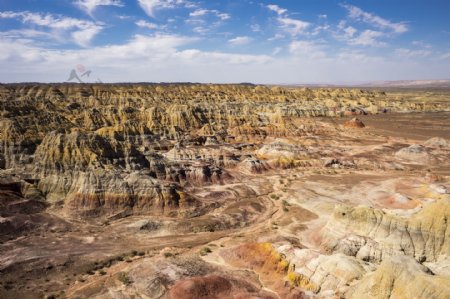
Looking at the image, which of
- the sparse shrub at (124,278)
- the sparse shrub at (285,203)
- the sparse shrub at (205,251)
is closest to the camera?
the sparse shrub at (124,278)

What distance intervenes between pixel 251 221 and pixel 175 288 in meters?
19.8

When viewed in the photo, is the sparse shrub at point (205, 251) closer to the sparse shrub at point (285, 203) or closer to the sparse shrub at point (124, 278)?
the sparse shrub at point (124, 278)

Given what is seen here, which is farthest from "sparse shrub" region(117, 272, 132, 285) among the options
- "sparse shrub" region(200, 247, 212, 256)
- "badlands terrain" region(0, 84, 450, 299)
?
"sparse shrub" region(200, 247, 212, 256)

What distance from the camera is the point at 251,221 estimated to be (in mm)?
47594

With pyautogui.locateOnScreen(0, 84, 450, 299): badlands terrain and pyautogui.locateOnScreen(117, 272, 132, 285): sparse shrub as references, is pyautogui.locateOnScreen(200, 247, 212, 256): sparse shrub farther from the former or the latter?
pyautogui.locateOnScreen(117, 272, 132, 285): sparse shrub

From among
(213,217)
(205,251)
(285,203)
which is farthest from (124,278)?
(285,203)

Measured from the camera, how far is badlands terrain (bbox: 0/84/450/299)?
29.8m

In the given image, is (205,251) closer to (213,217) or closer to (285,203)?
(213,217)

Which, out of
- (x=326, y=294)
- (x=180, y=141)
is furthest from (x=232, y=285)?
(x=180, y=141)

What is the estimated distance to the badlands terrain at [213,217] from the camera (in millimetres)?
29812

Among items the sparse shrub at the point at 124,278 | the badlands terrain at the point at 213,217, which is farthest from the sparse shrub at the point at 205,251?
the sparse shrub at the point at 124,278

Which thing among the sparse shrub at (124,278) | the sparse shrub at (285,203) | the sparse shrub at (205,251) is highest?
the sparse shrub at (124,278)

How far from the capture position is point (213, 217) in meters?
47.8

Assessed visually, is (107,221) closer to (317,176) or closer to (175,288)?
(175,288)
